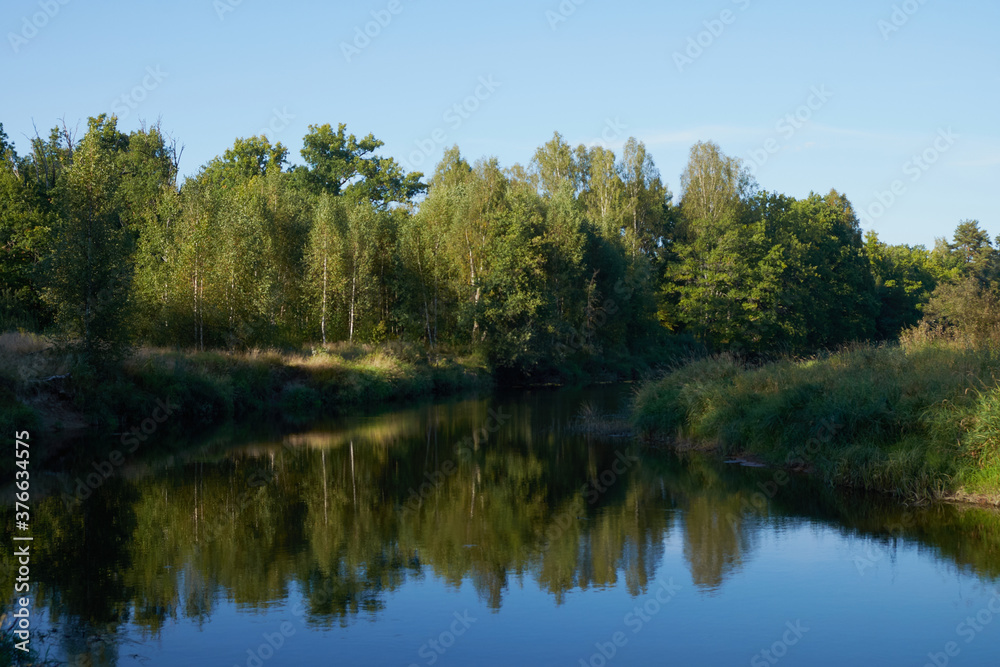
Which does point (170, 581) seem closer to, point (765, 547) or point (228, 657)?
point (228, 657)

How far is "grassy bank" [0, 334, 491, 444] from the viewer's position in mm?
24234

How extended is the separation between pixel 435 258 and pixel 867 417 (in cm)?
3496

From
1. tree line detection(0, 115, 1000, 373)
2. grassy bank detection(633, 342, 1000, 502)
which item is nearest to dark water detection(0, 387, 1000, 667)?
grassy bank detection(633, 342, 1000, 502)

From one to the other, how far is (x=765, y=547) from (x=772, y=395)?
7037mm

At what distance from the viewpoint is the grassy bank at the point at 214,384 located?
24.2m

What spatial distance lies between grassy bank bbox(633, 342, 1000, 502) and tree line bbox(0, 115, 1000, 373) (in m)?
17.8

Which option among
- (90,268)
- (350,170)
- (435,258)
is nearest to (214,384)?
(90,268)

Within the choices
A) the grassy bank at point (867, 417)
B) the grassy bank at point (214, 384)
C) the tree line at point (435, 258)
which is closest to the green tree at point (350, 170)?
the tree line at point (435, 258)

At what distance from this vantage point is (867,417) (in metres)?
16.1

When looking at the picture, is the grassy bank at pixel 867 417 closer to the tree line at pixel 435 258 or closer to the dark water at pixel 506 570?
the dark water at pixel 506 570

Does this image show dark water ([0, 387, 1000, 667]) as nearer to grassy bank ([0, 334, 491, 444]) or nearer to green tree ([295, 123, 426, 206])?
grassy bank ([0, 334, 491, 444])

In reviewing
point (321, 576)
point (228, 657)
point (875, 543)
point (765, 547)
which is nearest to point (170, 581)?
point (321, 576)

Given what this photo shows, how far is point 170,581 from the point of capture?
422 inches

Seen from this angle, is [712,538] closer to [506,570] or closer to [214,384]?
[506,570]
